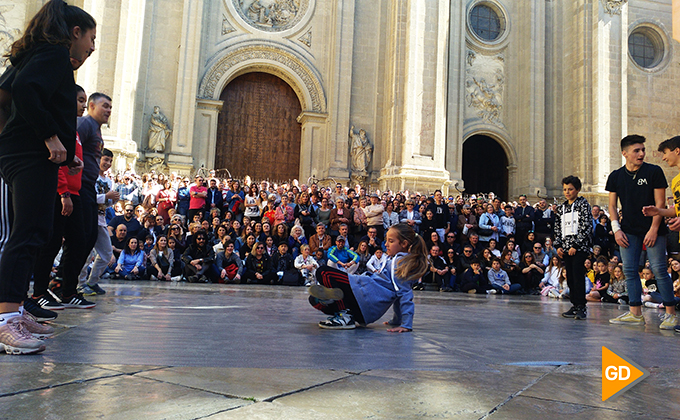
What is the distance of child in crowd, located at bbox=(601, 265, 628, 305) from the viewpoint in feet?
31.8

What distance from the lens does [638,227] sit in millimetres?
5215

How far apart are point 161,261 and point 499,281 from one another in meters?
6.86

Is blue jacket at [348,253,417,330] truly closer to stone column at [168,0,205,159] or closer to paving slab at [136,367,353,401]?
paving slab at [136,367,353,401]

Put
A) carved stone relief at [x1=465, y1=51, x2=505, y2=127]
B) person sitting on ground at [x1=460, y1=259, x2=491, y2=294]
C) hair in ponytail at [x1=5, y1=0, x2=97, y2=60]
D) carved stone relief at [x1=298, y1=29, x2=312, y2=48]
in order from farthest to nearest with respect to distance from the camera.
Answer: carved stone relief at [x1=465, y1=51, x2=505, y2=127] < carved stone relief at [x1=298, y1=29, x2=312, y2=48] < person sitting on ground at [x1=460, y1=259, x2=491, y2=294] < hair in ponytail at [x1=5, y1=0, x2=97, y2=60]

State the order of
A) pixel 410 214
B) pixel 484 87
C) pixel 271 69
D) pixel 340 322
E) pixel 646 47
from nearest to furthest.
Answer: pixel 340 322 → pixel 410 214 → pixel 271 69 → pixel 484 87 → pixel 646 47

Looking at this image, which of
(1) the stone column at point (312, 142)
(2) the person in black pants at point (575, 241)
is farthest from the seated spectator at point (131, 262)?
(1) the stone column at point (312, 142)

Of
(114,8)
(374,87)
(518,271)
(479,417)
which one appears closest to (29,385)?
(479,417)

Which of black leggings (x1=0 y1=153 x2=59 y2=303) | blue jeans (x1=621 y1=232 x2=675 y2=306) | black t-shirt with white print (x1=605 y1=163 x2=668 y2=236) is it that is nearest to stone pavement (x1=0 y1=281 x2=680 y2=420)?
black leggings (x1=0 y1=153 x2=59 y2=303)

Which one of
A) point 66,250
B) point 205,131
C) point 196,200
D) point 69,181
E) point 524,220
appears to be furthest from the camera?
point 205,131

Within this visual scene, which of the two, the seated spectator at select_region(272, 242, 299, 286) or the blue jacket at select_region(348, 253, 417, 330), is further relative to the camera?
the seated spectator at select_region(272, 242, 299, 286)

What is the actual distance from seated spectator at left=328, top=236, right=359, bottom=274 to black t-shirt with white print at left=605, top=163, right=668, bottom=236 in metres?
5.70

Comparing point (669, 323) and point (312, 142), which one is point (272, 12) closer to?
point (312, 142)

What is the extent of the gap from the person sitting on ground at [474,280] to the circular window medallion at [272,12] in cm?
1187

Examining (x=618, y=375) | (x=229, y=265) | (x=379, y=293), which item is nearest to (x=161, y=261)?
(x=229, y=265)
